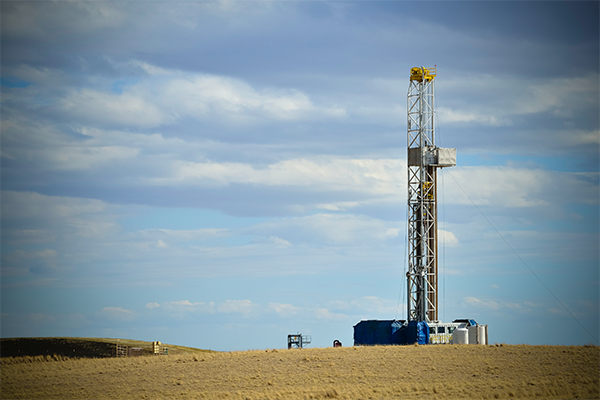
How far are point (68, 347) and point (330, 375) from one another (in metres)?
28.3

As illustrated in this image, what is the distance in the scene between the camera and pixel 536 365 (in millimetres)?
30719

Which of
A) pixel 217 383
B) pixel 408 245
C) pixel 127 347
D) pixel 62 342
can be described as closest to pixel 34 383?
pixel 217 383

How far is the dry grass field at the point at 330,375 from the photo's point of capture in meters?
25.7

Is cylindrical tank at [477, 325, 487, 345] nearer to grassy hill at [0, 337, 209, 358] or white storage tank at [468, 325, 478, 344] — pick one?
white storage tank at [468, 325, 478, 344]

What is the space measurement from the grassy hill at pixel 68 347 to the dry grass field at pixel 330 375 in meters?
10.2

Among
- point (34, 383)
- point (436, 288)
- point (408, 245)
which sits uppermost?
point (408, 245)

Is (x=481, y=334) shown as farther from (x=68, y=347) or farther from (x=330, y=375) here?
(x=68, y=347)

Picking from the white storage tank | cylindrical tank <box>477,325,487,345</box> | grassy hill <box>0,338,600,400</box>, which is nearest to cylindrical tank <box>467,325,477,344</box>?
the white storage tank

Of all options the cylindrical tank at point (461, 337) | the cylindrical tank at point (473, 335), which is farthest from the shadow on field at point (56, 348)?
the cylindrical tank at point (473, 335)

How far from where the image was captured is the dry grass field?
25.7 m

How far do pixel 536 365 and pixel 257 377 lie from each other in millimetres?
12951

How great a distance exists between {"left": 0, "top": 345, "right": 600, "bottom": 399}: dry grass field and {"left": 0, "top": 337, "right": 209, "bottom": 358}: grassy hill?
1015 centimetres

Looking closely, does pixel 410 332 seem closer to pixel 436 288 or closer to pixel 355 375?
pixel 436 288

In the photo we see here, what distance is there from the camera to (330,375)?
2989 cm
